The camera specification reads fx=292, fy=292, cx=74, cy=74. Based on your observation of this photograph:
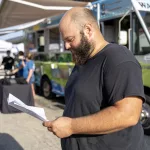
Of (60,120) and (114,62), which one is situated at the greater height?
(114,62)

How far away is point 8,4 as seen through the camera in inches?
314

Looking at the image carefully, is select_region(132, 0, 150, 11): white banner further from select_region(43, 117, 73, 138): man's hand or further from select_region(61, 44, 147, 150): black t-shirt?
select_region(43, 117, 73, 138): man's hand

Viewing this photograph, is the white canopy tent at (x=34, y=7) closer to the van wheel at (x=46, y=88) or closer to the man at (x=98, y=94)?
the van wheel at (x=46, y=88)

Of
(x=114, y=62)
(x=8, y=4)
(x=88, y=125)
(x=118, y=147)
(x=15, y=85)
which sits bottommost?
(x=15, y=85)

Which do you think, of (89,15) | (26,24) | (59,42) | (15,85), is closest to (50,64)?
(59,42)

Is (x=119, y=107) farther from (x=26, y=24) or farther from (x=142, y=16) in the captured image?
(x=26, y=24)

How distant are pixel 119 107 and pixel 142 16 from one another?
434 centimetres

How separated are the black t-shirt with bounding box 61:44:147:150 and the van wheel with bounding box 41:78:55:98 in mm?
7626

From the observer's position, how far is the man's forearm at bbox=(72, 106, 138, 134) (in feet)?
5.07

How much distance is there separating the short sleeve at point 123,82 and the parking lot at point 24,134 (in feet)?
11.2

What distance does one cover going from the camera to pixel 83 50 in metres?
Result: 1.77

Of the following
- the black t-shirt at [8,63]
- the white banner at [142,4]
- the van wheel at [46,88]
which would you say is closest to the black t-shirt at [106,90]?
the white banner at [142,4]

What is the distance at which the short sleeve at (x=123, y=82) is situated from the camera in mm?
1549

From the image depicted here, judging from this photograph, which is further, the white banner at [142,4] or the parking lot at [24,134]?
the white banner at [142,4]
